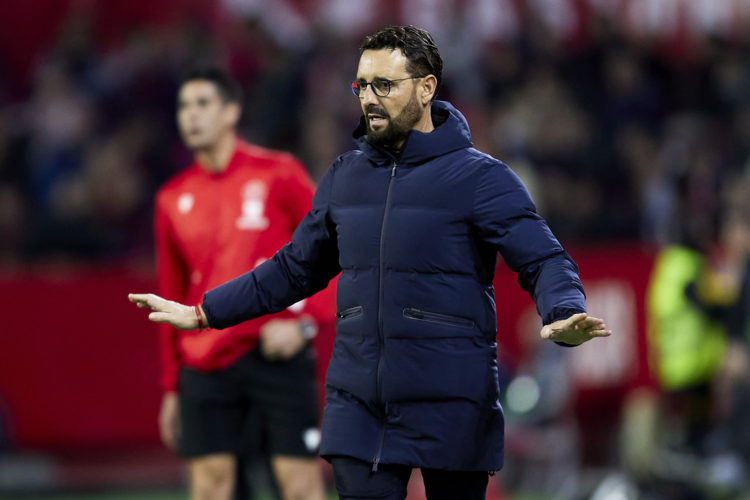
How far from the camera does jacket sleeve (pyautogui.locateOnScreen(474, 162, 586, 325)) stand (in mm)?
4047

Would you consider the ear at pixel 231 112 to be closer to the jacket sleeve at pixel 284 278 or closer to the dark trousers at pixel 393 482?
the jacket sleeve at pixel 284 278

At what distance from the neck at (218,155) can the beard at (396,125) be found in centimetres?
196

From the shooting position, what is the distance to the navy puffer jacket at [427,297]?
4.20m

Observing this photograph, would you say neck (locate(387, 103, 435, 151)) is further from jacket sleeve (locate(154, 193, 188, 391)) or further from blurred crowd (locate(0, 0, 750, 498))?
blurred crowd (locate(0, 0, 750, 498))

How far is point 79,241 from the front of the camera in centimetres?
1023

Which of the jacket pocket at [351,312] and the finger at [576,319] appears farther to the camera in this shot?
the jacket pocket at [351,312]

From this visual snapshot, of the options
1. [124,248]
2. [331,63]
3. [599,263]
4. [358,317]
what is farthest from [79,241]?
[358,317]

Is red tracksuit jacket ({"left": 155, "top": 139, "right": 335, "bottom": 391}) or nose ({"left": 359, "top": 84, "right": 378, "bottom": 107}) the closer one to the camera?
nose ({"left": 359, "top": 84, "right": 378, "bottom": 107})

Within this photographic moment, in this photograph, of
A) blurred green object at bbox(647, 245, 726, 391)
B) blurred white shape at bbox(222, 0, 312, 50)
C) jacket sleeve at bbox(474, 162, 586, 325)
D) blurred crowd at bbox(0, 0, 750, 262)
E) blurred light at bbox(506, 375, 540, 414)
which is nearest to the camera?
jacket sleeve at bbox(474, 162, 586, 325)

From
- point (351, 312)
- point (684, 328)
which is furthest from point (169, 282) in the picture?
point (684, 328)

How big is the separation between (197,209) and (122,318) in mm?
3957

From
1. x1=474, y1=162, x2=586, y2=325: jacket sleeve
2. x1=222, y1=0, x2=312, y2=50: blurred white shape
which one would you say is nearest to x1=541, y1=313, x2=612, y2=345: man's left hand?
x1=474, y1=162, x2=586, y2=325: jacket sleeve

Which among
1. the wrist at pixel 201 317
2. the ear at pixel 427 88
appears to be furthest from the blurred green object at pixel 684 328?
the wrist at pixel 201 317

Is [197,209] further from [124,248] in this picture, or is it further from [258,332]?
[124,248]
